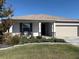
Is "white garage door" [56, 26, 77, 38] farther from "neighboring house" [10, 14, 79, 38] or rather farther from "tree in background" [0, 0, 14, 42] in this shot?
"tree in background" [0, 0, 14, 42]

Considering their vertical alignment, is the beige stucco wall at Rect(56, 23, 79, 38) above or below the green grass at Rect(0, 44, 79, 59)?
above

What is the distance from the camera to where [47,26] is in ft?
122

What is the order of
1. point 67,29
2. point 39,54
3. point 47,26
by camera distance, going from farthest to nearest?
point 47,26, point 67,29, point 39,54

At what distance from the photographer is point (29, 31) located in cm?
3362

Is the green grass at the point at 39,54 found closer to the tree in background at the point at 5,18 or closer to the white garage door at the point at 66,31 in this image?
the tree in background at the point at 5,18

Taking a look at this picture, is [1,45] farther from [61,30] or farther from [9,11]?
[61,30]

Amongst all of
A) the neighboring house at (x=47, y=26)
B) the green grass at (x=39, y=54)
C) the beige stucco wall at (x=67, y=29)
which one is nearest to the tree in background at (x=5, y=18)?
the green grass at (x=39, y=54)

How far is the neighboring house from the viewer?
1291 inches

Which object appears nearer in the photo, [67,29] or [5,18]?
[5,18]

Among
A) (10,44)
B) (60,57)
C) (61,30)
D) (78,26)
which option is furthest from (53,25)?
(60,57)

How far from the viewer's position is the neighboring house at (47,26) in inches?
1291

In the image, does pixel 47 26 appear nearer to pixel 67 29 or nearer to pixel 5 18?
pixel 67 29

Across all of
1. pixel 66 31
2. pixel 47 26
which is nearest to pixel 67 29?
pixel 66 31

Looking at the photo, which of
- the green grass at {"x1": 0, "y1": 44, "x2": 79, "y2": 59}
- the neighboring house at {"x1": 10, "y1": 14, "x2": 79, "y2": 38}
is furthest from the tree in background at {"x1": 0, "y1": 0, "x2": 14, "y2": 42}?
the neighboring house at {"x1": 10, "y1": 14, "x2": 79, "y2": 38}
